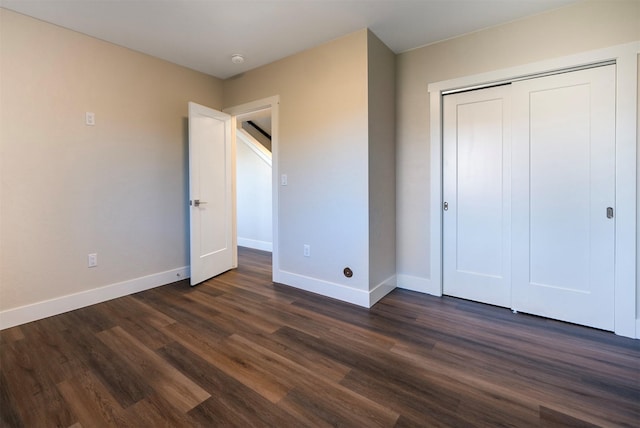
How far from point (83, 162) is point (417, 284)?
338 cm

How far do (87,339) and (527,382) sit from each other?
2.84 m

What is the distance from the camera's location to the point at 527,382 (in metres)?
1.58

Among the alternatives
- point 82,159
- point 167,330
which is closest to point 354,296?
point 167,330

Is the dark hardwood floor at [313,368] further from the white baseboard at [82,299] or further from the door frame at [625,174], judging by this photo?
the door frame at [625,174]

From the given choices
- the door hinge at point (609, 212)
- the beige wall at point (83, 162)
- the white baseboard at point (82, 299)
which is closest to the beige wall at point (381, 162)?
the door hinge at point (609, 212)

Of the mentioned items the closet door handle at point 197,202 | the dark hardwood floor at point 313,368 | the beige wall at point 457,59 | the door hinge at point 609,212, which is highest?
the beige wall at point 457,59

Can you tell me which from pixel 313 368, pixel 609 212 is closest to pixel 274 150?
pixel 313 368

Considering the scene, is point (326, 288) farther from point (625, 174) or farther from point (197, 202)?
point (625, 174)

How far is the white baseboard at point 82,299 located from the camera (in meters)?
2.27

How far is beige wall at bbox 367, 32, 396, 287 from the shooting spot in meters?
2.61

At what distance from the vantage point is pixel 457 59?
8.71 feet

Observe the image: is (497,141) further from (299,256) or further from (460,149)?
(299,256)

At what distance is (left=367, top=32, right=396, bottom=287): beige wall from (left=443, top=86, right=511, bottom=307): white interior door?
0.51 m

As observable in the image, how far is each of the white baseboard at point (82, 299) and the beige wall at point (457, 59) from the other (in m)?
2.62
